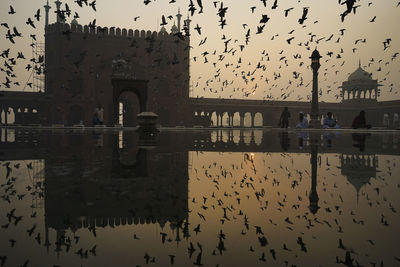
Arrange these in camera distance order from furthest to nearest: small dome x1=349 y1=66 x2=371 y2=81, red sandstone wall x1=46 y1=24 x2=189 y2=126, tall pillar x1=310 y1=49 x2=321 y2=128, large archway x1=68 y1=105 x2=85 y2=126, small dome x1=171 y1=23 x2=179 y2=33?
1. small dome x1=349 y1=66 x2=371 y2=81
2. small dome x1=171 y1=23 x2=179 y2=33
3. large archway x1=68 y1=105 x2=85 y2=126
4. red sandstone wall x1=46 y1=24 x2=189 y2=126
5. tall pillar x1=310 y1=49 x2=321 y2=128

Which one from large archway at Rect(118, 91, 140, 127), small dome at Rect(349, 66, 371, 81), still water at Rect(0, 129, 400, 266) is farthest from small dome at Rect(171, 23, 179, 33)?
still water at Rect(0, 129, 400, 266)

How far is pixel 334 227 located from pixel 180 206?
3.77ft

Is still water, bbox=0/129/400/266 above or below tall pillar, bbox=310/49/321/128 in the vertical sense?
below

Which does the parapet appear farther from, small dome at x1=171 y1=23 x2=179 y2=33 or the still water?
the still water

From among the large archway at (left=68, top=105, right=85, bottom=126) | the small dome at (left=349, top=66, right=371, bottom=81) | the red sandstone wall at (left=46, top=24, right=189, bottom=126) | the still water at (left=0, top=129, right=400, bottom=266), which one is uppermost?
the small dome at (left=349, top=66, right=371, bottom=81)

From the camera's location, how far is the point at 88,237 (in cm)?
198

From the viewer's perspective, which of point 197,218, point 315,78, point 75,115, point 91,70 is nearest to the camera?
point 197,218

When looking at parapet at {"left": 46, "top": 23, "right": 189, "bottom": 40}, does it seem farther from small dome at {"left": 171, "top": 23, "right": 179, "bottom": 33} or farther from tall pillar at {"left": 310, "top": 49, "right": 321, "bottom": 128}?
tall pillar at {"left": 310, "top": 49, "right": 321, "bottom": 128}

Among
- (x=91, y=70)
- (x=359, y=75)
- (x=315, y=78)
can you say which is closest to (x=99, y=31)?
(x=91, y=70)

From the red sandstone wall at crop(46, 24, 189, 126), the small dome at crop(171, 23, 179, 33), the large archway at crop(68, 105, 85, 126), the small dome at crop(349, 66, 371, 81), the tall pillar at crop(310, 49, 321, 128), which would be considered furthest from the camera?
the small dome at crop(349, 66, 371, 81)

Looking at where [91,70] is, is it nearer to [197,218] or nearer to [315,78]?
[315,78]

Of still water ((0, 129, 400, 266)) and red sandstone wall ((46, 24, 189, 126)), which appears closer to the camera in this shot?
still water ((0, 129, 400, 266))

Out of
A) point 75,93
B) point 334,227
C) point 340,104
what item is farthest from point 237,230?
point 340,104

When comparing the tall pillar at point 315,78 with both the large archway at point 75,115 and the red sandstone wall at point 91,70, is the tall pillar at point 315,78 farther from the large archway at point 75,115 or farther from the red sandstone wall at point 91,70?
the large archway at point 75,115
